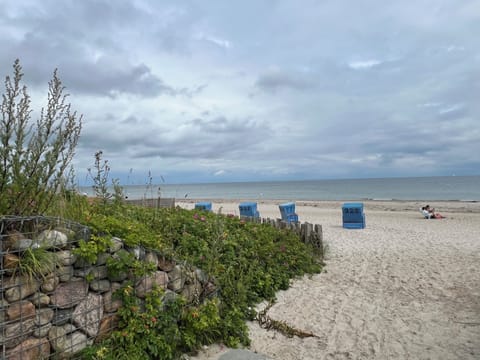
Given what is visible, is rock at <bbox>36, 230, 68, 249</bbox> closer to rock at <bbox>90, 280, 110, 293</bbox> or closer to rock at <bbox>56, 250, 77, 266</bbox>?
rock at <bbox>56, 250, 77, 266</bbox>

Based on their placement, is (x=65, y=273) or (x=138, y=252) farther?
(x=138, y=252)

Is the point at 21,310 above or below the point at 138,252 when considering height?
below

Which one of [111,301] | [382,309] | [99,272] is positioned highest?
[99,272]

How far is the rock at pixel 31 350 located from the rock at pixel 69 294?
12.1 inches

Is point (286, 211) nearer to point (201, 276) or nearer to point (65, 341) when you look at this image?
point (201, 276)

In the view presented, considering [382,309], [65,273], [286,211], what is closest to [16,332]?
[65,273]

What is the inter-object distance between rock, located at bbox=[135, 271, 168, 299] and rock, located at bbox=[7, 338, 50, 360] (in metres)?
0.95

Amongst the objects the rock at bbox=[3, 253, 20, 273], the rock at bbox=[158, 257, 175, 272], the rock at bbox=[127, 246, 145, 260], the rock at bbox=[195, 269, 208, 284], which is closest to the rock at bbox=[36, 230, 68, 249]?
the rock at bbox=[3, 253, 20, 273]

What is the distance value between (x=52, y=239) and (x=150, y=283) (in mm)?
1186

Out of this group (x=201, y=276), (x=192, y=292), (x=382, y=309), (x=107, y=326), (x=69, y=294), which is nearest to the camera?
(x=69, y=294)

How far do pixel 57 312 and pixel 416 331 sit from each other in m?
4.39

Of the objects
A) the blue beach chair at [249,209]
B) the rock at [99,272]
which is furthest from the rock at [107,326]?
the blue beach chair at [249,209]

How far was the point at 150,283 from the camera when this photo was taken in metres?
3.67

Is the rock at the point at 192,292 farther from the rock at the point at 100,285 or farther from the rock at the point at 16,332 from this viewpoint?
the rock at the point at 16,332
